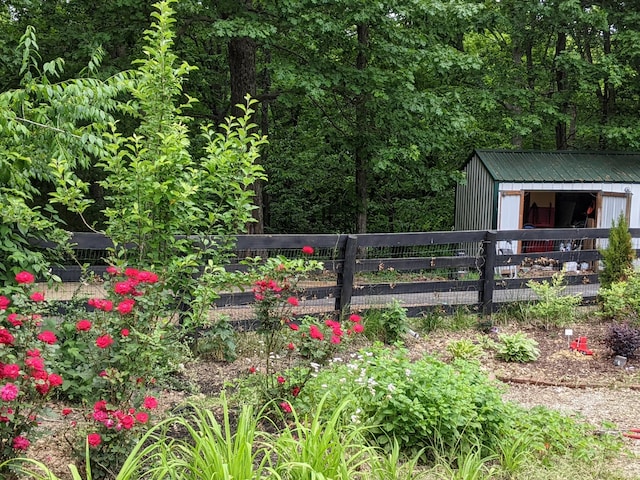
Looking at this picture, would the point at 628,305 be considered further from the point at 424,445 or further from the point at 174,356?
the point at 174,356

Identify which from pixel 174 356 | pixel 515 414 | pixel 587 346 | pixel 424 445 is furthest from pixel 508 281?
pixel 174 356

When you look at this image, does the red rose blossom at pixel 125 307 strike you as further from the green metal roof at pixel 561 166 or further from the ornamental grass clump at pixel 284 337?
the green metal roof at pixel 561 166

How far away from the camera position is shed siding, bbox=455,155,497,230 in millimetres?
12430

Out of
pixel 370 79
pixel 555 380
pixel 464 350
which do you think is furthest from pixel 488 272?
pixel 370 79

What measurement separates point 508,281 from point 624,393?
8.47ft

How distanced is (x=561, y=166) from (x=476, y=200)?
2.03 m

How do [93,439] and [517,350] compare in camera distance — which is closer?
[93,439]

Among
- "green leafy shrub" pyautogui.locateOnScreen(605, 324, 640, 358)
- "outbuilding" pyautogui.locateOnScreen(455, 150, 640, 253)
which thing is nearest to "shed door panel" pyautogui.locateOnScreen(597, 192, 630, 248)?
"outbuilding" pyautogui.locateOnScreen(455, 150, 640, 253)

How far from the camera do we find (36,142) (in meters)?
3.93

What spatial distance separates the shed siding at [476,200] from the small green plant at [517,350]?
21.7ft

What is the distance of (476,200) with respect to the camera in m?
13.1

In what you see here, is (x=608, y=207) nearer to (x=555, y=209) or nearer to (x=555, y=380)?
(x=555, y=209)

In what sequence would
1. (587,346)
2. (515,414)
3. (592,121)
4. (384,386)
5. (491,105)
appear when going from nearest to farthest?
1. (384,386)
2. (515,414)
3. (587,346)
4. (491,105)
5. (592,121)

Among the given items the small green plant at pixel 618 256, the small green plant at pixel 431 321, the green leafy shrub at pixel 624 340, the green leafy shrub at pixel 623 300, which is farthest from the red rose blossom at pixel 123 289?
the small green plant at pixel 618 256
